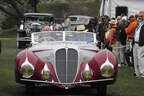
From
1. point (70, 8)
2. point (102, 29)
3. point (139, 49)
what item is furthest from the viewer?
point (70, 8)

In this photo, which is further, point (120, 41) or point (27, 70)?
point (120, 41)

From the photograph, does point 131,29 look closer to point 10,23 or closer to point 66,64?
point 66,64

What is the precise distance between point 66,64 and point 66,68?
85mm

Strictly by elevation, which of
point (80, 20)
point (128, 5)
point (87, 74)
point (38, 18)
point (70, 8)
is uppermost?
point (70, 8)

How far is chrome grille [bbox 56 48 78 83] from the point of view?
10.2 m

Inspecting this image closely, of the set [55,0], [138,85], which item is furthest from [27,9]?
[138,85]

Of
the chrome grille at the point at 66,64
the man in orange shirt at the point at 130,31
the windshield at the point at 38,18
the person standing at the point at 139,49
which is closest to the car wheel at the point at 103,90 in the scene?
the chrome grille at the point at 66,64

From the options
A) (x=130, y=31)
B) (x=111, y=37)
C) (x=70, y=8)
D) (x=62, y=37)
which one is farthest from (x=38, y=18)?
(x=70, y=8)

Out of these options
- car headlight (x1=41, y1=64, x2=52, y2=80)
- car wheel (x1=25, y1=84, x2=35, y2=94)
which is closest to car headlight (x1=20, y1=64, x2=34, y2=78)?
car headlight (x1=41, y1=64, x2=52, y2=80)

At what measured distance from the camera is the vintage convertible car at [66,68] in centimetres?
1013

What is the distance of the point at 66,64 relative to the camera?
33.6 ft

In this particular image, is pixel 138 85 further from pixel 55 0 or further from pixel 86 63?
pixel 55 0

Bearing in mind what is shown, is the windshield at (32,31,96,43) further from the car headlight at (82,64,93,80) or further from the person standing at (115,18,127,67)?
the person standing at (115,18,127,67)

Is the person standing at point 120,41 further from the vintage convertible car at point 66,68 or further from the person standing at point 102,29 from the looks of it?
the vintage convertible car at point 66,68
